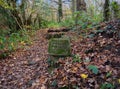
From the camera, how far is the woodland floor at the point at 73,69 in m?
4.60

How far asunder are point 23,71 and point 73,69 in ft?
6.53

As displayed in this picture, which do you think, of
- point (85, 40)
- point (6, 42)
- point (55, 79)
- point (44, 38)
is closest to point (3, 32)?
point (6, 42)

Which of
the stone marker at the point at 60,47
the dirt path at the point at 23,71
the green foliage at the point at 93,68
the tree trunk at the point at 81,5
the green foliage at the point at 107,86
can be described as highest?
the tree trunk at the point at 81,5

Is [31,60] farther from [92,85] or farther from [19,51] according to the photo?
[92,85]

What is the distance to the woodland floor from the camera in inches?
181

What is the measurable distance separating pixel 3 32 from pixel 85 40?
200 inches

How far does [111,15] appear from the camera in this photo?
8984mm

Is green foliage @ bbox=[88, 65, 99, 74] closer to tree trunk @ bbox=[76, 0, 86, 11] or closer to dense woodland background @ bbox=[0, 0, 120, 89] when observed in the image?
dense woodland background @ bbox=[0, 0, 120, 89]

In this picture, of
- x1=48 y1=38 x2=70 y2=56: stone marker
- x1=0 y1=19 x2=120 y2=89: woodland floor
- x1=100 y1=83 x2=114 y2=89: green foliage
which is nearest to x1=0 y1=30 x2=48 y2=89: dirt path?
x1=0 y1=19 x2=120 y2=89: woodland floor

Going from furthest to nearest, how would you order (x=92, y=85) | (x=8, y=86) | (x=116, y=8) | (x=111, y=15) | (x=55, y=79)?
(x=111, y=15), (x=116, y=8), (x=8, y=86), (x=55, y=79), (x=92, y=85)

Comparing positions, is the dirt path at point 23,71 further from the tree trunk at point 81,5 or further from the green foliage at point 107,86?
the tree trunk at point 81,5

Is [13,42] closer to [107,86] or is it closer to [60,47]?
[60,47]

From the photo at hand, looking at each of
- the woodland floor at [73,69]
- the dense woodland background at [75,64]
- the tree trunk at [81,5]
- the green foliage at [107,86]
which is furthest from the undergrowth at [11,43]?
the green foliage at [107,86]

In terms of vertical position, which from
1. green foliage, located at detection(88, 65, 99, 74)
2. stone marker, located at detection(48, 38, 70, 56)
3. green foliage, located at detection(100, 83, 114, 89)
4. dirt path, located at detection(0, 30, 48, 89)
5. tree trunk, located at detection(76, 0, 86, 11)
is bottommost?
dirt path, located at detection(0, 30, 48, 89)
